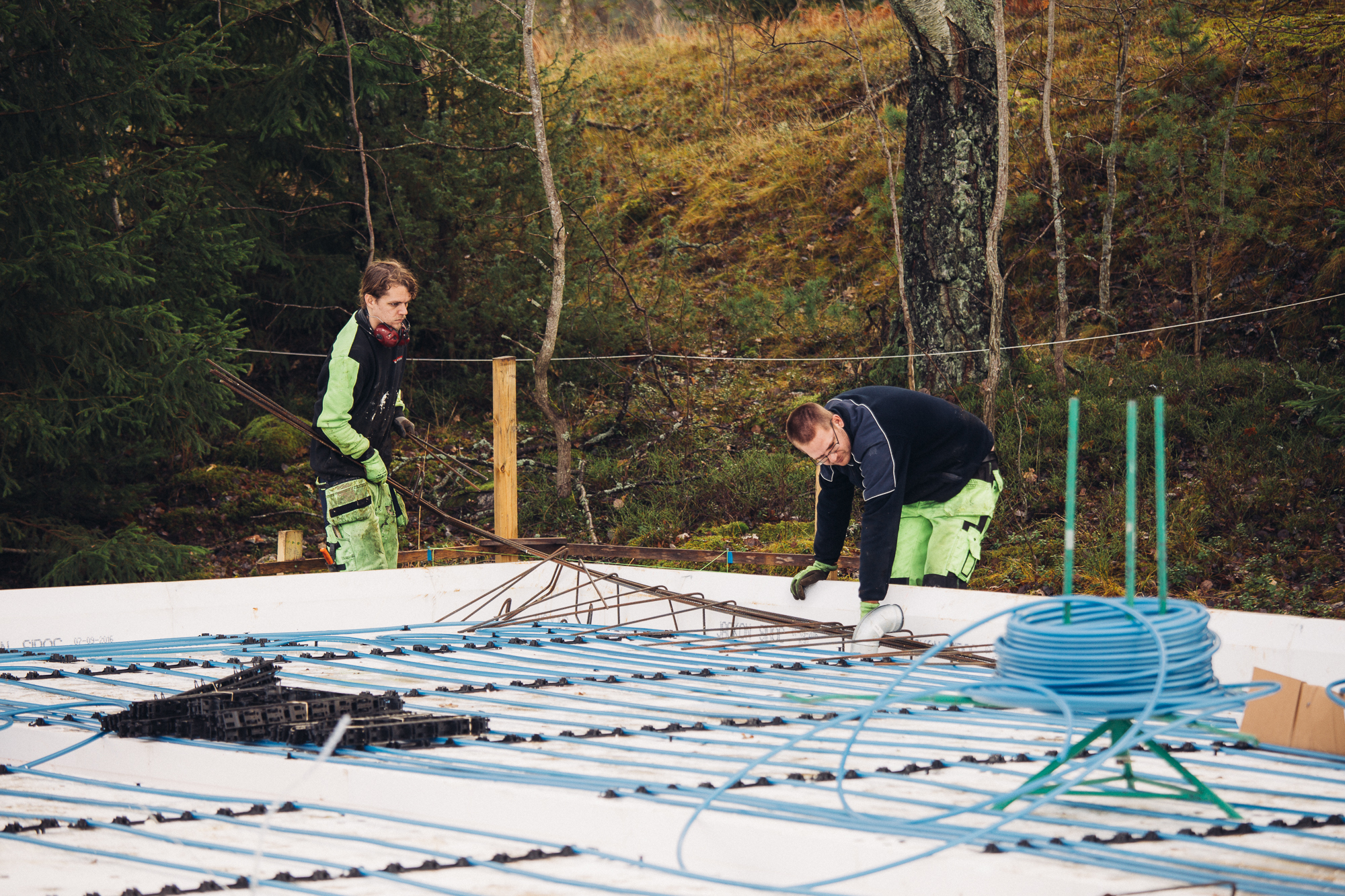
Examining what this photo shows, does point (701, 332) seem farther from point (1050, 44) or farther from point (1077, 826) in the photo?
point (1077, 826)

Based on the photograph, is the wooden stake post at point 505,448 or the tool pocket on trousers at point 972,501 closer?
the tool pocket on trousers at point 972,501

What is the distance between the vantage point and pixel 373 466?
4.69 metres

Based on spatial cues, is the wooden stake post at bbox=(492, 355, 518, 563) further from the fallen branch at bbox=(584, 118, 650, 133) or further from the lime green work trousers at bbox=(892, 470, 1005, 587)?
the fallen branch at bbox=(584, 118, 650, 133)

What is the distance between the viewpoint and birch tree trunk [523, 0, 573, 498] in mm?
6691

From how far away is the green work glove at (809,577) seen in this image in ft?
14.8

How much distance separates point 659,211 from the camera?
1216cm

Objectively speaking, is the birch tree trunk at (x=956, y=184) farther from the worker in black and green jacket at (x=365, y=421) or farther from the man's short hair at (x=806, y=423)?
the worker in black and green jacket at (x=365, y=421)

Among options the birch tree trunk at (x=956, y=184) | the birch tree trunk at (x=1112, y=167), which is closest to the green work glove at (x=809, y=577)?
the birch tree trunk at (x=956, y=184)

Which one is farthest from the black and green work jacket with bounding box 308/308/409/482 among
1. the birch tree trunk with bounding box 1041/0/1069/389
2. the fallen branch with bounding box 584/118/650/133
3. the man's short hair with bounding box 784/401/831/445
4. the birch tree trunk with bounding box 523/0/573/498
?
the fallen branch with bounding box 584/118/650/133

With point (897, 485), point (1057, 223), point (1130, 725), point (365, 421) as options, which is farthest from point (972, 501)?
point (1057, 223)

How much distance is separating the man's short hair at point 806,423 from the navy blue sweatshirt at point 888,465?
0.09 meters

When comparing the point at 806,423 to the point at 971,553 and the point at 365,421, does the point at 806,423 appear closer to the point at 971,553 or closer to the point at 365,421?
the point at 971,553

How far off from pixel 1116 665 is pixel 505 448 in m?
4.30

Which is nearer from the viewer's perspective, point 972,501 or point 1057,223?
point 972,501
